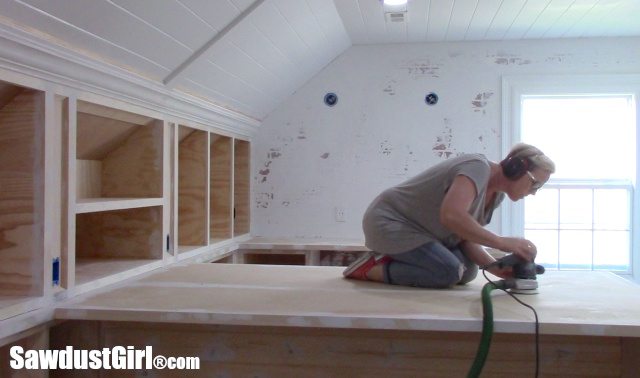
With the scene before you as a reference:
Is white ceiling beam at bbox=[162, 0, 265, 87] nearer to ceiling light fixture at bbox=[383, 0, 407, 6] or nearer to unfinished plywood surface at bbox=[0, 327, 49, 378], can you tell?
ceiling light fixture at bbox=[383, 0, 407, 6]

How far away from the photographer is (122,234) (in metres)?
2.80

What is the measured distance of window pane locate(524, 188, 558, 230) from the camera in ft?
13.8

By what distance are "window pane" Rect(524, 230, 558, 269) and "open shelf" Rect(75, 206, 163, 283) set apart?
2848mm

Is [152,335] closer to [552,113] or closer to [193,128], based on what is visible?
[193,128]

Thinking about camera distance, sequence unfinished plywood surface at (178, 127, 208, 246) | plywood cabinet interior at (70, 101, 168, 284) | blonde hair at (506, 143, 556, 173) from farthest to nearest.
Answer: unfinished plywood surface at (178, 127, 208, 246) → plywood cabinet interior at (70, 101, 168, 284) → blonde hair at (506, 143, 556, 173)

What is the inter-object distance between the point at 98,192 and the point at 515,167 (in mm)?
2080

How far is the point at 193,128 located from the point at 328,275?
1.26 m

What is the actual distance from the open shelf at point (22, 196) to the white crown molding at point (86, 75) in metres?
0.12

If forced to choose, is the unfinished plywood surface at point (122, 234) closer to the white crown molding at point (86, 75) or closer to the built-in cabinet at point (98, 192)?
the built-in cabinet at point (98, 192)

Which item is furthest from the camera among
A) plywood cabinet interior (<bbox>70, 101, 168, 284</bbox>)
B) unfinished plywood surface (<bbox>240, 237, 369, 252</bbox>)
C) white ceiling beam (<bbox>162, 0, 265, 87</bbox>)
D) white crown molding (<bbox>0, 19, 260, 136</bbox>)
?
unfinished plywood surface (<bbox>240, 237, 369, 252</bbox>)

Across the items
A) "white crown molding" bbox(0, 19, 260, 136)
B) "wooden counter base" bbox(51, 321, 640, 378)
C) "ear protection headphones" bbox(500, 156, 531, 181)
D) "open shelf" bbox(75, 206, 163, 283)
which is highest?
"white crown molding" bbox(0, 19, 260, 136)

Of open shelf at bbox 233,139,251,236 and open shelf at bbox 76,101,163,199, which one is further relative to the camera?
open shelf at bbox 233,139,251,236

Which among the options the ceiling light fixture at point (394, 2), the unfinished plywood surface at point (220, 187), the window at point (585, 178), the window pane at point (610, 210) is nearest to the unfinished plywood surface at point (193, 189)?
the unfinished plywood surface at point (220, 187)

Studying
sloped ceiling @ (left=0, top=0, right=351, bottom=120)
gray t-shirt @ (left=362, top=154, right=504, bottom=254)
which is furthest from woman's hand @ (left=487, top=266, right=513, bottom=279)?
sloped ceiling @ (left=0, top=0, right=351, bottom=120)
